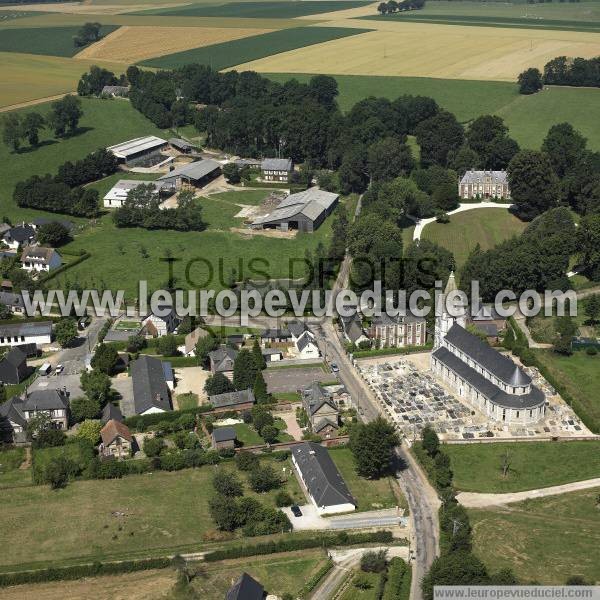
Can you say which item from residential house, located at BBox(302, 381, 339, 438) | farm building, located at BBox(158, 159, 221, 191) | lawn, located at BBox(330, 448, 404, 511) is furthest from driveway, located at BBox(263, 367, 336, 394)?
farm building, located at BBox(158, 159, 221, 191)

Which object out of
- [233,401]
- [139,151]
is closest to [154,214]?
[139,151]

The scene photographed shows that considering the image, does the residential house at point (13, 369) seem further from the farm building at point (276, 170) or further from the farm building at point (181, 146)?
the farm building at point (181, 146)

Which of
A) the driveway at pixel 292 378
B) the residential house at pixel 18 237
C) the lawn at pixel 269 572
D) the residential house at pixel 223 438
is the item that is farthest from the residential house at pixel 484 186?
the lawn at pixel 269 572

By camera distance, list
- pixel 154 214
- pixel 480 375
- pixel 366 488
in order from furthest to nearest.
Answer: pixel 154 214
pixel 480 375
pixel 366 488

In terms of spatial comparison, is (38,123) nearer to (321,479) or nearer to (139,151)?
(139,151)

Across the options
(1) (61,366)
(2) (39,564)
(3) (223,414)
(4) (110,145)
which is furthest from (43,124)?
(2) (39,564)

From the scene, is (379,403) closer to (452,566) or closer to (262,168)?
(452,566)
